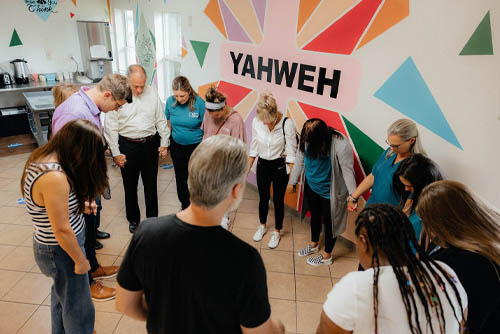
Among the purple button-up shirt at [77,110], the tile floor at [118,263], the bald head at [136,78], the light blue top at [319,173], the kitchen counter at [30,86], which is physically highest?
the bald head at [136,78]

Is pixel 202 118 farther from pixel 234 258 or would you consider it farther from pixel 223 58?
pixel 234 258

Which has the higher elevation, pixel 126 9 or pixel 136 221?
pixel 126 9

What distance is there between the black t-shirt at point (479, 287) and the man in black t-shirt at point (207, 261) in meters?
0.78

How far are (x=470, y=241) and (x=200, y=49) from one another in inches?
160

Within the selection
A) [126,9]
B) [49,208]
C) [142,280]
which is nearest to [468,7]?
[142,280]

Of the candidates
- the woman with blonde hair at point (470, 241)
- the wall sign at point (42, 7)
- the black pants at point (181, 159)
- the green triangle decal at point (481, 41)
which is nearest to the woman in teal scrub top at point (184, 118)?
the black pants at point (181, 159)

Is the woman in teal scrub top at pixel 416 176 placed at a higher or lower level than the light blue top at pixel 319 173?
higher

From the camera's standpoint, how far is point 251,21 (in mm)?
3779

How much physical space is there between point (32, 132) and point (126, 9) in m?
2.88

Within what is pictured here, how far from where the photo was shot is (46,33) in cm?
654

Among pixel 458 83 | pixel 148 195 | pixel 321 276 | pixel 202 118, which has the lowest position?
pixel 321 276

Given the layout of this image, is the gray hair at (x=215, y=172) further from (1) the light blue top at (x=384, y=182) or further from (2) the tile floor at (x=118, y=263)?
(2) the tile floor at (x=118, y=263)

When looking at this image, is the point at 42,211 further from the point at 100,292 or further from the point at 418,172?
the point at 418,172

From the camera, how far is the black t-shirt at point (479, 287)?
1276 mm
